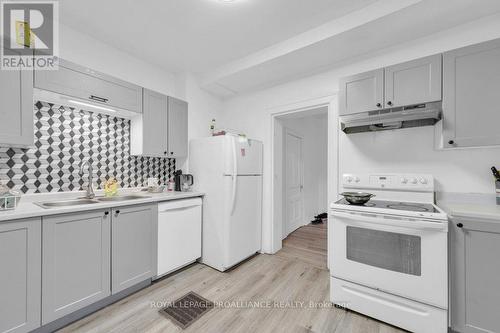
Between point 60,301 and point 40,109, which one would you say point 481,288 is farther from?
point 40,109

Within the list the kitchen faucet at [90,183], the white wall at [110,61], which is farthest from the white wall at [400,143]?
the kitchen faucet at [90,183]

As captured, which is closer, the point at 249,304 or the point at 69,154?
the point at 249,304

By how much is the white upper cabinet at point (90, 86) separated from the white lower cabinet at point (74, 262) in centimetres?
113

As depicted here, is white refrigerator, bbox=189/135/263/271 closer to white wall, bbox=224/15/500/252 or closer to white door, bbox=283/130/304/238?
white wall, bbox=224/15/500/252

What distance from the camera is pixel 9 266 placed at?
4.47 ft

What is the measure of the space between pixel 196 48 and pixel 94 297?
273 cm

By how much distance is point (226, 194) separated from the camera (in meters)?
2.53

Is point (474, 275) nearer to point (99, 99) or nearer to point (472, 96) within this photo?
point (472, 96)

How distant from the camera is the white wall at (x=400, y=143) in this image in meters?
1.79

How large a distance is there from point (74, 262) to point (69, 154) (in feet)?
3.63

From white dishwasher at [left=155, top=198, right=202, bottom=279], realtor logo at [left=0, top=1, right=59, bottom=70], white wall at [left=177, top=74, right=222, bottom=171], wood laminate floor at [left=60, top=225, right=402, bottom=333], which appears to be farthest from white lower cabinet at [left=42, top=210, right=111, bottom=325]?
white wall at [left=177, top=74, right=222, bottom=171]

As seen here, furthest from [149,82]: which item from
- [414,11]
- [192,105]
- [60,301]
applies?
[414,11]

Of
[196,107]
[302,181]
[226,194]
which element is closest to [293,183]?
[302,181]

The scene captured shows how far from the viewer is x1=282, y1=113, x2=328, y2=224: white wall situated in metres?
4.68
